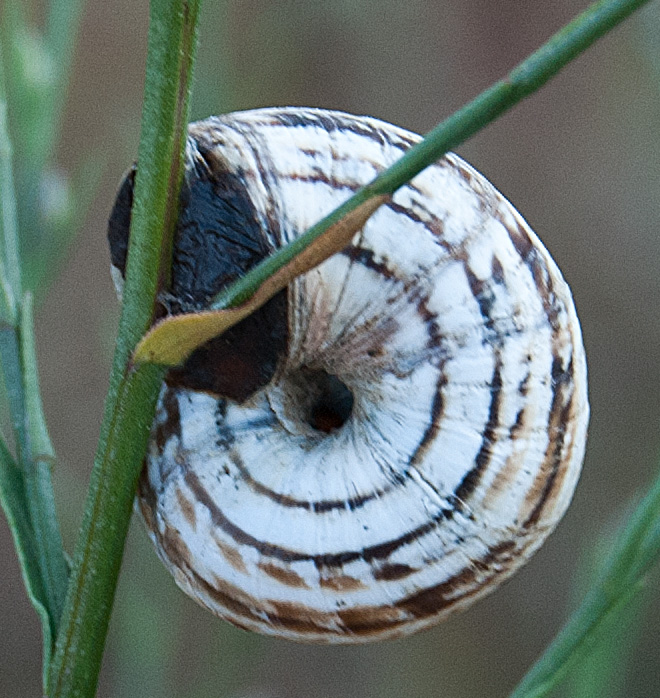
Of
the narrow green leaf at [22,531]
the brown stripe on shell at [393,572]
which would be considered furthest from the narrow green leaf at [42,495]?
the brown stripe on shell at [393,572]

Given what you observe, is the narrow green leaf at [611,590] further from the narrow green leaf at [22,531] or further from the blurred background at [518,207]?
the blurred background at [518,207]

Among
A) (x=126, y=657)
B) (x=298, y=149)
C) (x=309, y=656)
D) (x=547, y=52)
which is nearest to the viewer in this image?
(x=547, y=52)

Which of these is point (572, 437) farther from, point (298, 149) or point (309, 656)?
point (309, 656)

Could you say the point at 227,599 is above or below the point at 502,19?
below

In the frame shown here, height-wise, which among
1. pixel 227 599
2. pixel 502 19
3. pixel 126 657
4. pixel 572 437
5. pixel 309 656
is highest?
pixel 502 19

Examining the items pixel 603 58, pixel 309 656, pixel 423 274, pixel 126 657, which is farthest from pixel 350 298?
pixel 603 58

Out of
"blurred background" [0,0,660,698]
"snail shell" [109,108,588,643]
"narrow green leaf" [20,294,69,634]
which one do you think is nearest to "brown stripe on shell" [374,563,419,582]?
"snail shell" [109,108,588,643]

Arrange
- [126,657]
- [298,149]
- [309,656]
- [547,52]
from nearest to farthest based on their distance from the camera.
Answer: [547,52], [298,149], [126,657], [309,656]

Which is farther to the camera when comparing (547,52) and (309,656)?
(309,656)

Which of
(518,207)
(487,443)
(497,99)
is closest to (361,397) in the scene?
(487,443)
